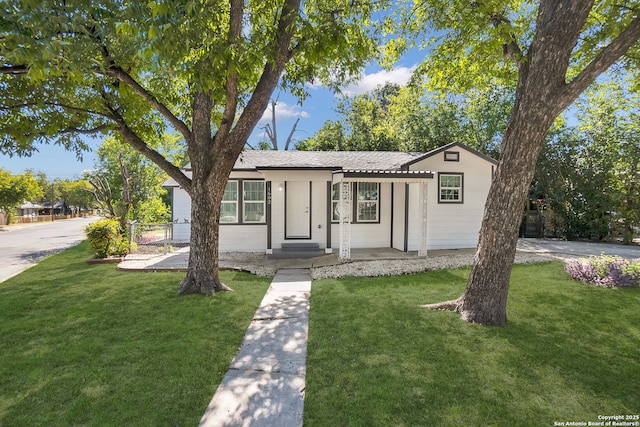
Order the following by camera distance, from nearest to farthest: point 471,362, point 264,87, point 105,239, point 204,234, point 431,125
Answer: point 471,362, point 264,87, point 204,234, point 105,239, point 431,125

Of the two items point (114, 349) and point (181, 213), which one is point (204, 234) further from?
point (181, 213)

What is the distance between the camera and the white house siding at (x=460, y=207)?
11.4m

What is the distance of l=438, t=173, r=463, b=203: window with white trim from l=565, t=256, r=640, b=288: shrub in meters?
4.44

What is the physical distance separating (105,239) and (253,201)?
4643 millimetres

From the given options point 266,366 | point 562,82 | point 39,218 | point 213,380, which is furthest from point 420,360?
point 39,218

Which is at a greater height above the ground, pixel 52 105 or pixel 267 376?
pixel 52 105

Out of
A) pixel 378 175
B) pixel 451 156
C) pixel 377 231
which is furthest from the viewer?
pixel 377 231

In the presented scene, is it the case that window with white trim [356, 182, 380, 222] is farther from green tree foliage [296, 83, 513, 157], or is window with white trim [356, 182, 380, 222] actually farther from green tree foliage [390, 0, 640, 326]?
green tree foliage [296, 83, 513, 157]

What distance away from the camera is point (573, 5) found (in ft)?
13.4

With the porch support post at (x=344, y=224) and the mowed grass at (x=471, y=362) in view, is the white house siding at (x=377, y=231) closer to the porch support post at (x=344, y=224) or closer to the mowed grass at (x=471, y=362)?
the porch support post at (x=344, y=224)

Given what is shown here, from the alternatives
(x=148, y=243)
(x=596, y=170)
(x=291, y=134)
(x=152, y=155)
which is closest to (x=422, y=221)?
(x=152, y=155)

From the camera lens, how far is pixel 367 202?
11633 millimetres

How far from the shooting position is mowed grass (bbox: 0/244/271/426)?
2.87m

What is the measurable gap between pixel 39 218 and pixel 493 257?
171ft
